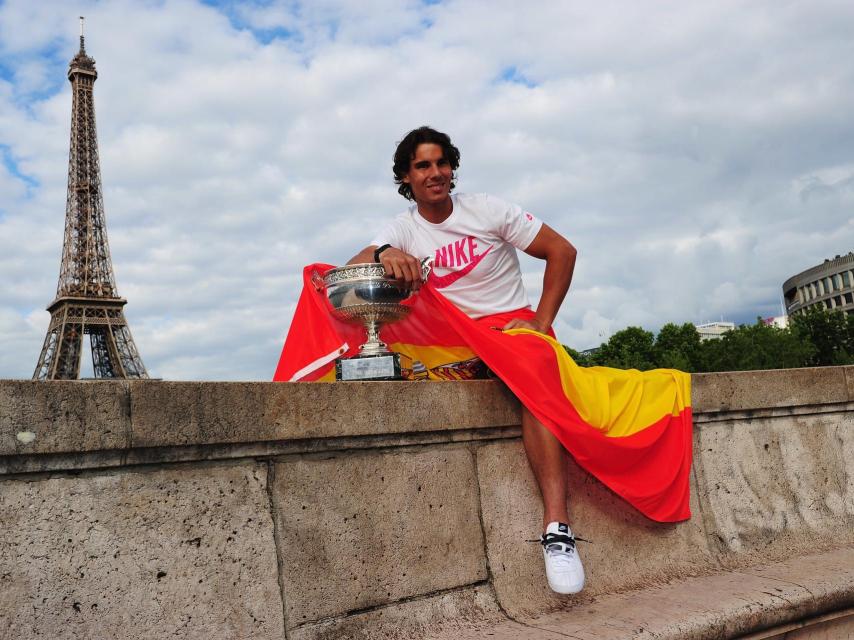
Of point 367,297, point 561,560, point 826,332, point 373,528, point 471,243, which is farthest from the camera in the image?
point 826,332

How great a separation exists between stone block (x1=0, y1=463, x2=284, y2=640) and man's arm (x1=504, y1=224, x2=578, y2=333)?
76.6 inches

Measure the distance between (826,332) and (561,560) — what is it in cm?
5609

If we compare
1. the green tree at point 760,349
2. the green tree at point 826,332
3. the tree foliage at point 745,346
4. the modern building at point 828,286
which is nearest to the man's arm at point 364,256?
the tree foliage at point 745,346

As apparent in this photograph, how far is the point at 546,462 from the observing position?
391 cm

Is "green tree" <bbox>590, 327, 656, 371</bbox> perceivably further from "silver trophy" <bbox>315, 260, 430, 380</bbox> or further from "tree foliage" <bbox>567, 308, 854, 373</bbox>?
"silver trophy" <bbox>315, 260, 430, 380</bbox>

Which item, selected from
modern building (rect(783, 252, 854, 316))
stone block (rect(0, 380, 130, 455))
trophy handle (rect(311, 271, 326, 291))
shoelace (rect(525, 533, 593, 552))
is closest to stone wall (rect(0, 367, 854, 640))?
stone block (rect(0, 380, 130, 455))

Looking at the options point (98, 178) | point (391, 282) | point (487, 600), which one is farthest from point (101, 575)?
point (98, 178)

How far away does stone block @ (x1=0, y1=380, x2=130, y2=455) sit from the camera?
8.89 ft

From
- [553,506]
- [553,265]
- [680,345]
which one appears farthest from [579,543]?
[680,345]

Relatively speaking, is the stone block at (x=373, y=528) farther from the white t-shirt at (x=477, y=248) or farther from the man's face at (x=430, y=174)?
the man's face at (x=430, y=174)

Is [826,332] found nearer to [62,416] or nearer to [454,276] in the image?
[454,276]

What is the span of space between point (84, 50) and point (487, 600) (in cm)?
6352

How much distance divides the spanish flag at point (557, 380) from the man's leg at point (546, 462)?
0.16ft

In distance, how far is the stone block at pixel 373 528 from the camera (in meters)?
3.26
